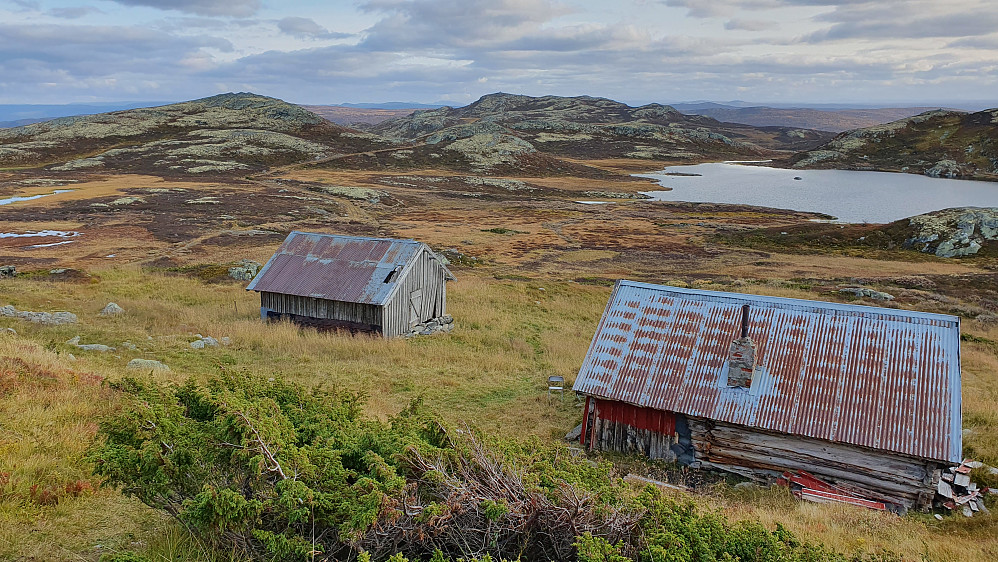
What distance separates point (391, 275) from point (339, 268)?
237cm

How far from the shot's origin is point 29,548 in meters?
6.41

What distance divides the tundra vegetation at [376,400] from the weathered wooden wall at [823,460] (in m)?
0.66

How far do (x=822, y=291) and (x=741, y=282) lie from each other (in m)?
4.77

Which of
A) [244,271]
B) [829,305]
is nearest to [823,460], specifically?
[829,305]

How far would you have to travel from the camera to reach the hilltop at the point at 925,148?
396 feet

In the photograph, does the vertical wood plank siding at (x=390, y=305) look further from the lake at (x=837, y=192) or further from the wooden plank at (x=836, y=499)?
the lake at (x=837, y=192)

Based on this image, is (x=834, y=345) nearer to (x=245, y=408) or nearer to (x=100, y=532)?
(x=245, y=408)

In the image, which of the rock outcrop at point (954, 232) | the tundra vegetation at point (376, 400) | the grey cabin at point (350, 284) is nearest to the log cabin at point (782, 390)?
the tundra vegetation at point (376, 400)

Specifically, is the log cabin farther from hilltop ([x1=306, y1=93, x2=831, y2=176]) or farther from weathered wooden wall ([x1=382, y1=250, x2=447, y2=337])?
hilltop ([x1=306, y1=93, x2=831, y2=176])

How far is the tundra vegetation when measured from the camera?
5.88 metres

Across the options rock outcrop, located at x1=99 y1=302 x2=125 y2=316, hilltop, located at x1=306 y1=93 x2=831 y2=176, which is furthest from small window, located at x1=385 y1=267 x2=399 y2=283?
hilltop, located at x1=306 y1=93 x2=831 y2=176

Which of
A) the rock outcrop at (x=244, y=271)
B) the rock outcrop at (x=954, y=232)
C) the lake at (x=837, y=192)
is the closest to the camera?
the rock outcrop at (x=244, y=271)

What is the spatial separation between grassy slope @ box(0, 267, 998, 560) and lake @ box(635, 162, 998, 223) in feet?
204

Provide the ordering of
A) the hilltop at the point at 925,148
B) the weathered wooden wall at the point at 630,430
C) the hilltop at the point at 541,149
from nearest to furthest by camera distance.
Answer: the weathered wooden wall at the point at 630,430
the hilltop at the point at 925,148
the hilltop at the point at 541,149
